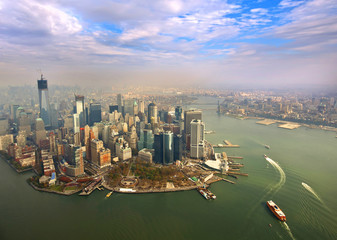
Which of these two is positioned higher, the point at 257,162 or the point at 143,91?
the point at 143,91

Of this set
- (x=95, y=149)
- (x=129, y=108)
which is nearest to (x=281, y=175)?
(x=95, y=149)

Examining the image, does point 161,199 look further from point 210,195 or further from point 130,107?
point 130,107

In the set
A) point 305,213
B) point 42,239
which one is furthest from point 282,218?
point 42,239

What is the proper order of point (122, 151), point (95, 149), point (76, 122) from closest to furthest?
point (95, 149)
point (122, 151)
point (76, 122)

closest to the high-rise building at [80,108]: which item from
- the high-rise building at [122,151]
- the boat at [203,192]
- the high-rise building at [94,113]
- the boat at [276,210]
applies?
the high-rise building at [94,113]

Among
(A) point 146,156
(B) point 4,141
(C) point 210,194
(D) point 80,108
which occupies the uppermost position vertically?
(D) point 80,108

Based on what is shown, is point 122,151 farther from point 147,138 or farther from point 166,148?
point 166,148

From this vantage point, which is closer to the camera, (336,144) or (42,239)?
(42,239)
